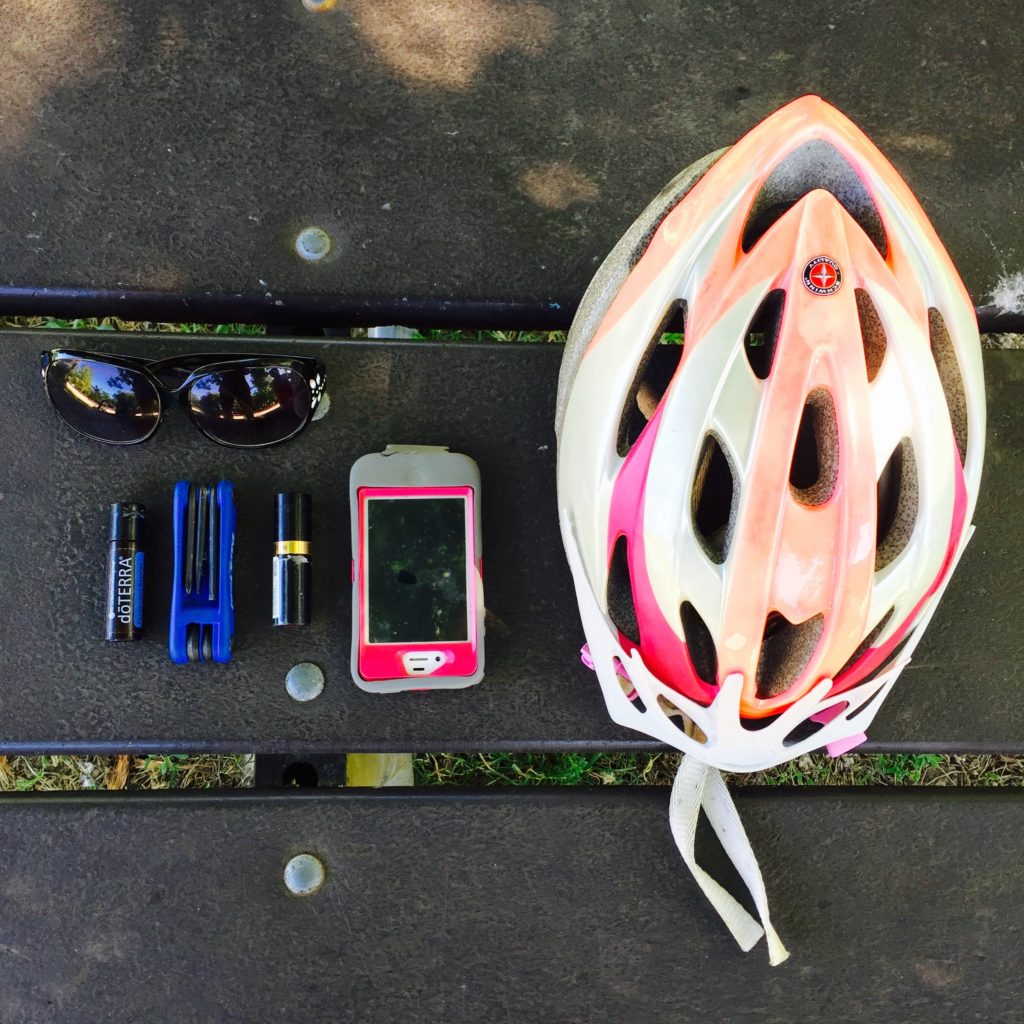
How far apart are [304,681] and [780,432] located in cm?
61

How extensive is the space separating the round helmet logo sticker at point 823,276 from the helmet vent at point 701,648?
1.03 feet

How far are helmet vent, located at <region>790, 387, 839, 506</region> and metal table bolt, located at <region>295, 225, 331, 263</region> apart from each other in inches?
24.5

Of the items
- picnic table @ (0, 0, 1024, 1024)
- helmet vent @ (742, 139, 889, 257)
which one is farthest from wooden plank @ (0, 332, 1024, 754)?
helmet vent @ (742, 139, 889, 257)

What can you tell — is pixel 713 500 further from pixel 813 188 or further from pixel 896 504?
pixel 813 188

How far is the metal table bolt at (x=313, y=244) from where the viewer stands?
1.10 metres

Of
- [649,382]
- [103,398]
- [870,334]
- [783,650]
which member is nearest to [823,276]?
[870,334]

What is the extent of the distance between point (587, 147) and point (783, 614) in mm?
669

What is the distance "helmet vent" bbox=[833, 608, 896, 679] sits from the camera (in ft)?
2.75

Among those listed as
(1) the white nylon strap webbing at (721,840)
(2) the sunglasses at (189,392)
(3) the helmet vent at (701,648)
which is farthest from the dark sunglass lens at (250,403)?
(1) the white nylon strap webbing at (721,840)

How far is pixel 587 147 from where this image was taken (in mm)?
1139

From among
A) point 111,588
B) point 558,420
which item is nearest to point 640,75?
point 558,420

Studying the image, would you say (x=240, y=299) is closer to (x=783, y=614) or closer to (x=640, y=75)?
(x=640, y=75)

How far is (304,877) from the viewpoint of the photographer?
3.45ft

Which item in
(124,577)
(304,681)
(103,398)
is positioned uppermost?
(103,398)
